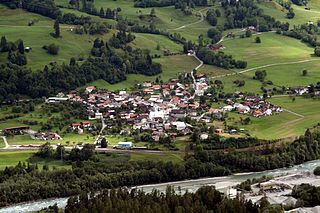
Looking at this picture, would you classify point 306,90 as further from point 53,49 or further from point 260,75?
point 53,49

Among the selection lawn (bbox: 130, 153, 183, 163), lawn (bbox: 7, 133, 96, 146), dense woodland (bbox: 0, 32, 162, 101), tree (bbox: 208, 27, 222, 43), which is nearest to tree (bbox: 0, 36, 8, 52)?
dense woodland (bbox: 0, 32, 162, 101)

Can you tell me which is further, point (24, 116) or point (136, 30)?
point (136, 30)

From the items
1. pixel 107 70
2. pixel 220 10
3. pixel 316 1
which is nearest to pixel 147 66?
pixel 107 70

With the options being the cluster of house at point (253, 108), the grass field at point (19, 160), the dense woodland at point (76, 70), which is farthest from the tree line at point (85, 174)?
the dense woodland at point (76, 70)

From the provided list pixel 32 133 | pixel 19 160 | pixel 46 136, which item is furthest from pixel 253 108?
pixel 19 160

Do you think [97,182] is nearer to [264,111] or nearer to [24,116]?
[24,116]

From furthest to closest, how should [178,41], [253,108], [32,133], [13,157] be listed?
[178,41] → [253,108] → [32,133] → [13,157]

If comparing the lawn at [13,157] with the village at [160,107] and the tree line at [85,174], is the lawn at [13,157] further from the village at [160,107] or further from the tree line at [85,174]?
the village at [160,107]
